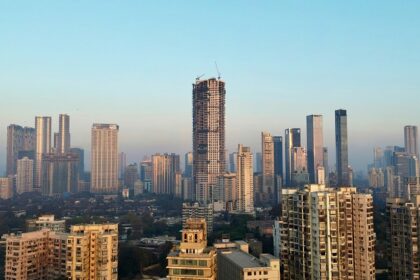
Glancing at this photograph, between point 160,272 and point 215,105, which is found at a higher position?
point 215,105

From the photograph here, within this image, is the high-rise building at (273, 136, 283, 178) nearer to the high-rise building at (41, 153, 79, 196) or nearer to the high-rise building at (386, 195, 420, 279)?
the high-rise building at (41, 153, 79, 196)

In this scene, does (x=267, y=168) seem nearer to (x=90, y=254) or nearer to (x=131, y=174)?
(x=131, y=174)

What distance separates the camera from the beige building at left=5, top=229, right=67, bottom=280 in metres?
13.2

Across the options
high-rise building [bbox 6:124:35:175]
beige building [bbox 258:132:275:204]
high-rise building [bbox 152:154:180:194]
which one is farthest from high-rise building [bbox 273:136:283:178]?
high-rise building [bbox 6:124:35:175]

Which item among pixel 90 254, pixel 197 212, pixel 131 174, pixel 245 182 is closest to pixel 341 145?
pixel 245 182

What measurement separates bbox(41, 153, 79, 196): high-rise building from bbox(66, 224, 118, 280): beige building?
42.3 metres

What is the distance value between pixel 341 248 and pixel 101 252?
608 centimetres

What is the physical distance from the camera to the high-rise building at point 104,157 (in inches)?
2167

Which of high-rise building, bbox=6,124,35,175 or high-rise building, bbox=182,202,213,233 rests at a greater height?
high-rise building, bbox=6,124,35,175

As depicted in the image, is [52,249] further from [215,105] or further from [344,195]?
[215,105]

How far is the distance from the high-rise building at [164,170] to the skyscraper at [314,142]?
1635 centimetres

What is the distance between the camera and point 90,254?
11734mm

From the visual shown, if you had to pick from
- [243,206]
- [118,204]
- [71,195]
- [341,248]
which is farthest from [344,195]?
[71,195]

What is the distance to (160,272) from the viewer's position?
18000mm
